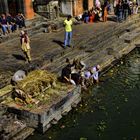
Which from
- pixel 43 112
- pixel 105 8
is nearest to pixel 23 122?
pixel 43 112

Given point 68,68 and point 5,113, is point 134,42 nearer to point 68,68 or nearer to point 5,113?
point 68,68

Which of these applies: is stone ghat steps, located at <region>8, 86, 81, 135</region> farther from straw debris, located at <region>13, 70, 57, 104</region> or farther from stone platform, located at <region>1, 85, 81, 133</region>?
straw debris, located at <region>13, 70, 57, 104</region>

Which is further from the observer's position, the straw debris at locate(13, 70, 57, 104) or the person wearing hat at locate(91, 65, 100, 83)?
the person wearing hat at locate(91, 65, 100, 83)

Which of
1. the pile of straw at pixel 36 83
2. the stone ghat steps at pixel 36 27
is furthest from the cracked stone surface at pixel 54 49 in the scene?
the pile of straw at pixel 36 83

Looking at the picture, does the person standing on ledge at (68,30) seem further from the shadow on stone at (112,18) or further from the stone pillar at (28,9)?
the shadow on stone at (112,18)

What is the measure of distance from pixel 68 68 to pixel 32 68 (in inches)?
92.4

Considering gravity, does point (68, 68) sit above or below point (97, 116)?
above

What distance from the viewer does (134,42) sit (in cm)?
2602

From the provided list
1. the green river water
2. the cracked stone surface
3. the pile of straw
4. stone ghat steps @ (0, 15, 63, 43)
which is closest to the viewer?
the green river water

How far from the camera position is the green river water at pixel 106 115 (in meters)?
13.3

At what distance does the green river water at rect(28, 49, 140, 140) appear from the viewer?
13.3 metres

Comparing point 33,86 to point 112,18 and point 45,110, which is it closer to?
point 45,110

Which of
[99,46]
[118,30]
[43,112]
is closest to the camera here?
[43,112]

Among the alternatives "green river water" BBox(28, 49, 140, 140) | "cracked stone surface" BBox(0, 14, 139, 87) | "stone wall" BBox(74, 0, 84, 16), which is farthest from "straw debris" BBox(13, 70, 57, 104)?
"stone wall" BBox(74, 0, 84, 16)
